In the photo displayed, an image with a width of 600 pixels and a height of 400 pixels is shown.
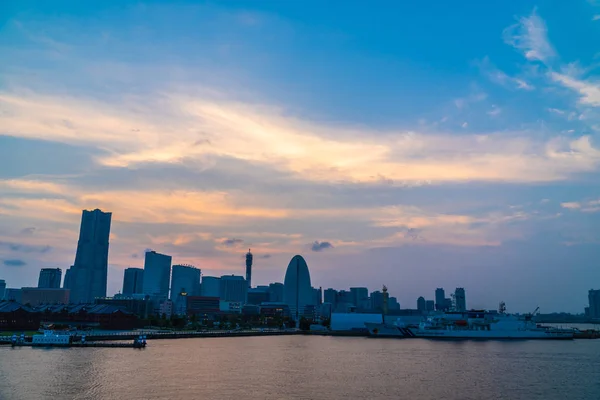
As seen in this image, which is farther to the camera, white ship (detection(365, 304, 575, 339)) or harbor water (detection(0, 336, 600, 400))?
white ship (detection(365, 304, 575, 339))

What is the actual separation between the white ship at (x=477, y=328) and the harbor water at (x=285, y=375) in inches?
1967

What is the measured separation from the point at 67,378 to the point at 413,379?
44159 millimetres

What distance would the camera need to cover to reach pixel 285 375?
6788 cm

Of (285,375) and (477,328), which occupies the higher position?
(477,328)

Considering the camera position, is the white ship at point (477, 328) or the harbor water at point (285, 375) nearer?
the harbor water at point (285, 375)

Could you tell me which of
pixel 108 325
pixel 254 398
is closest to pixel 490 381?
pixel 254 398

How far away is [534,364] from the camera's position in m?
83.1

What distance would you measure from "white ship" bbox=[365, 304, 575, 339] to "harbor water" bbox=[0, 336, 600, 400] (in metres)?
50.0

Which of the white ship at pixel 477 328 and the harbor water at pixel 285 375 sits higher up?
the white ship at pixel 477 328

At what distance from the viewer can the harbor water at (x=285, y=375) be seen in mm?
54906

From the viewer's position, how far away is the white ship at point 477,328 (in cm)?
14850

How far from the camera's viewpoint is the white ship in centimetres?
14850

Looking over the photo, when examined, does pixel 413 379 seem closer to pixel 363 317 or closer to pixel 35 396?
pixel 35 396

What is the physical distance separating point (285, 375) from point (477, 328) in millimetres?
100952
